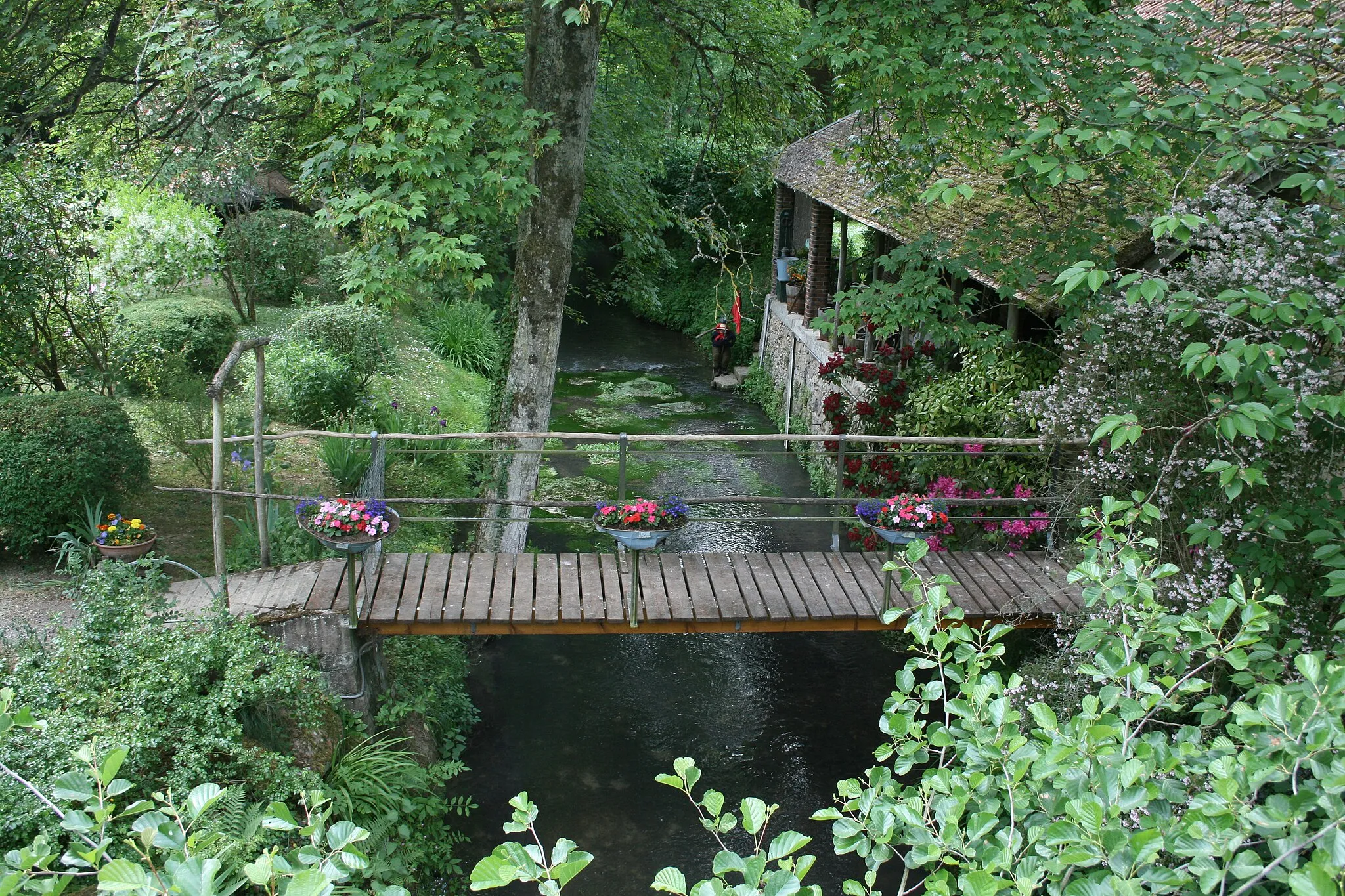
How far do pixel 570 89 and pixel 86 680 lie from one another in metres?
5.48

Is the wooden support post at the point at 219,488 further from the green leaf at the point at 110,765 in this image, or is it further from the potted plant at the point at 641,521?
the green leaf at the point at 110,765

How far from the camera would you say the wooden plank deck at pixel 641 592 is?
650 centimetres

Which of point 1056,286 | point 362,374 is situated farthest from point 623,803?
point 362,374

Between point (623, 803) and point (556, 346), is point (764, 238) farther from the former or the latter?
point (623, 803)

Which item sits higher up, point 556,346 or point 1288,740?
point 1288,740

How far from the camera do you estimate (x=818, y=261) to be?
50.6ft

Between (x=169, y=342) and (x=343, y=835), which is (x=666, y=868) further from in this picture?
(x=169, y=342)

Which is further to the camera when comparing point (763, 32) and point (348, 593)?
point (763, 32)

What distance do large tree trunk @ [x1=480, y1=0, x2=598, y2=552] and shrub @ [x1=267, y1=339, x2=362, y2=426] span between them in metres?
3.01

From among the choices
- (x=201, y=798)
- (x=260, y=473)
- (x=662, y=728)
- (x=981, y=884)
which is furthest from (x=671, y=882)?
(x=662, y=728)

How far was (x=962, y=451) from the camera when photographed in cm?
862

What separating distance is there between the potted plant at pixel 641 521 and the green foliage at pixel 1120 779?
320 cm

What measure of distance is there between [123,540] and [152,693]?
7.51 ft

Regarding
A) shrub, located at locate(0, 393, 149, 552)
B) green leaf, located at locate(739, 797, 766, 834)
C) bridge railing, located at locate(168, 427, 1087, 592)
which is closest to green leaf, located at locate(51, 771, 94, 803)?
green leaf, located at locate(739, 797, 766, 834)
